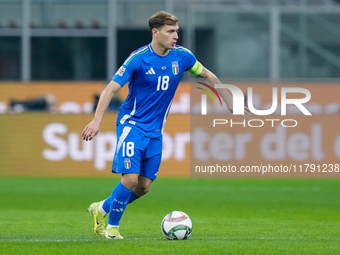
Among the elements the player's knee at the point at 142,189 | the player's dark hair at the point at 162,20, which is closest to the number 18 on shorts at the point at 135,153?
the player's knee at the point at 142,189

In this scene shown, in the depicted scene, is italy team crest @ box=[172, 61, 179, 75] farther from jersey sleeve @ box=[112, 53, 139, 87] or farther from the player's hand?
the player's hand

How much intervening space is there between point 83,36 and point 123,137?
46.0 feet

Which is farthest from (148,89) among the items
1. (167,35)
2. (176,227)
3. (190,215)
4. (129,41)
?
(129,41)

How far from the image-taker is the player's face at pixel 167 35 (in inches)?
310

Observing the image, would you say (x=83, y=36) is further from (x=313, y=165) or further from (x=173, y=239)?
(x=173, y=239)

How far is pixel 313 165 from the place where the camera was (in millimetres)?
18281

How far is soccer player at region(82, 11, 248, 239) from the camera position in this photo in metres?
7.86

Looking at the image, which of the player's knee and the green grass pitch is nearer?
the green grass pitch

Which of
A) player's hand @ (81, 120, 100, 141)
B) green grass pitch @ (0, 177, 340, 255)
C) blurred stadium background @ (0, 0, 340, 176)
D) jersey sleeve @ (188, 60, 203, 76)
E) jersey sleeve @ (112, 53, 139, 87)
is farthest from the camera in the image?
blurred stadium background @ (0, 0, 340, 176)

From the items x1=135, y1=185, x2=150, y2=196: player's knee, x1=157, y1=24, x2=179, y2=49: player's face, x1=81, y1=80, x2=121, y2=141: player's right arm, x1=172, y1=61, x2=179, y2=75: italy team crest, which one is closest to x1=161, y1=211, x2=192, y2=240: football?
x1=135, y1=185, x2=150, y2=196: player's knee

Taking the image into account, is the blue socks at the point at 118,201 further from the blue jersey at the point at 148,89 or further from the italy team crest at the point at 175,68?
the italy team crest at the point at 175,68

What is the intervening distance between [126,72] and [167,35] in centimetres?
51

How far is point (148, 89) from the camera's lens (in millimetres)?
7984

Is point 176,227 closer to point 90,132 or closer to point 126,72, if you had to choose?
point 90,132
